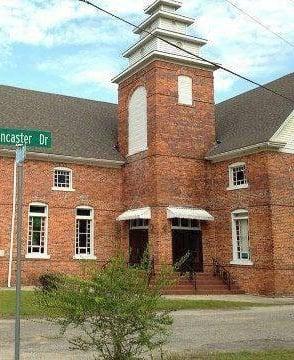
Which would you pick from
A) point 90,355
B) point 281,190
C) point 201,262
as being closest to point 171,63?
point 281,190

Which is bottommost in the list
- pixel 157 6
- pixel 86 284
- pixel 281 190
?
pixel 86 284

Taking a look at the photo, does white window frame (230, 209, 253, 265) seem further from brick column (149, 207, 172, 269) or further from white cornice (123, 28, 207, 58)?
white cornice (123, 28, 207, 58)

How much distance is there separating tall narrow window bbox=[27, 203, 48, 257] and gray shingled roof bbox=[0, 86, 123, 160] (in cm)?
309

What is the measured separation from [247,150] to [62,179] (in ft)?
32.1

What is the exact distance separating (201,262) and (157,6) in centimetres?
1455

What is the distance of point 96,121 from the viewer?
101 feet

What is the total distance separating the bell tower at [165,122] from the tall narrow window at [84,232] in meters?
2.23

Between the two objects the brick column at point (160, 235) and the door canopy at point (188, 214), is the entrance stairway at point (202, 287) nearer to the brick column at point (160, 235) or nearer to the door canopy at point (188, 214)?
the brick column at point (160, 235)

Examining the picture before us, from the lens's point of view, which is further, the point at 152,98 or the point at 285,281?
the point at 152,98

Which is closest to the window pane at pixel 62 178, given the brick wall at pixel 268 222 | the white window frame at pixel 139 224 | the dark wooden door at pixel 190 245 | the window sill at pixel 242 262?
the white window frame at pixel 139 224

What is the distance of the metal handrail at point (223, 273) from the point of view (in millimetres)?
24214

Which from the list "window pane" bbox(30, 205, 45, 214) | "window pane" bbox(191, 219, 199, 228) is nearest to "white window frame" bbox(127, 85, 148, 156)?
"window pane" bbox(191, 219, 199, 228)

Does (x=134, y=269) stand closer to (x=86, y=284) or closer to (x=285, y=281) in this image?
(x=86, y=284)

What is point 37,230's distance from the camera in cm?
2494
